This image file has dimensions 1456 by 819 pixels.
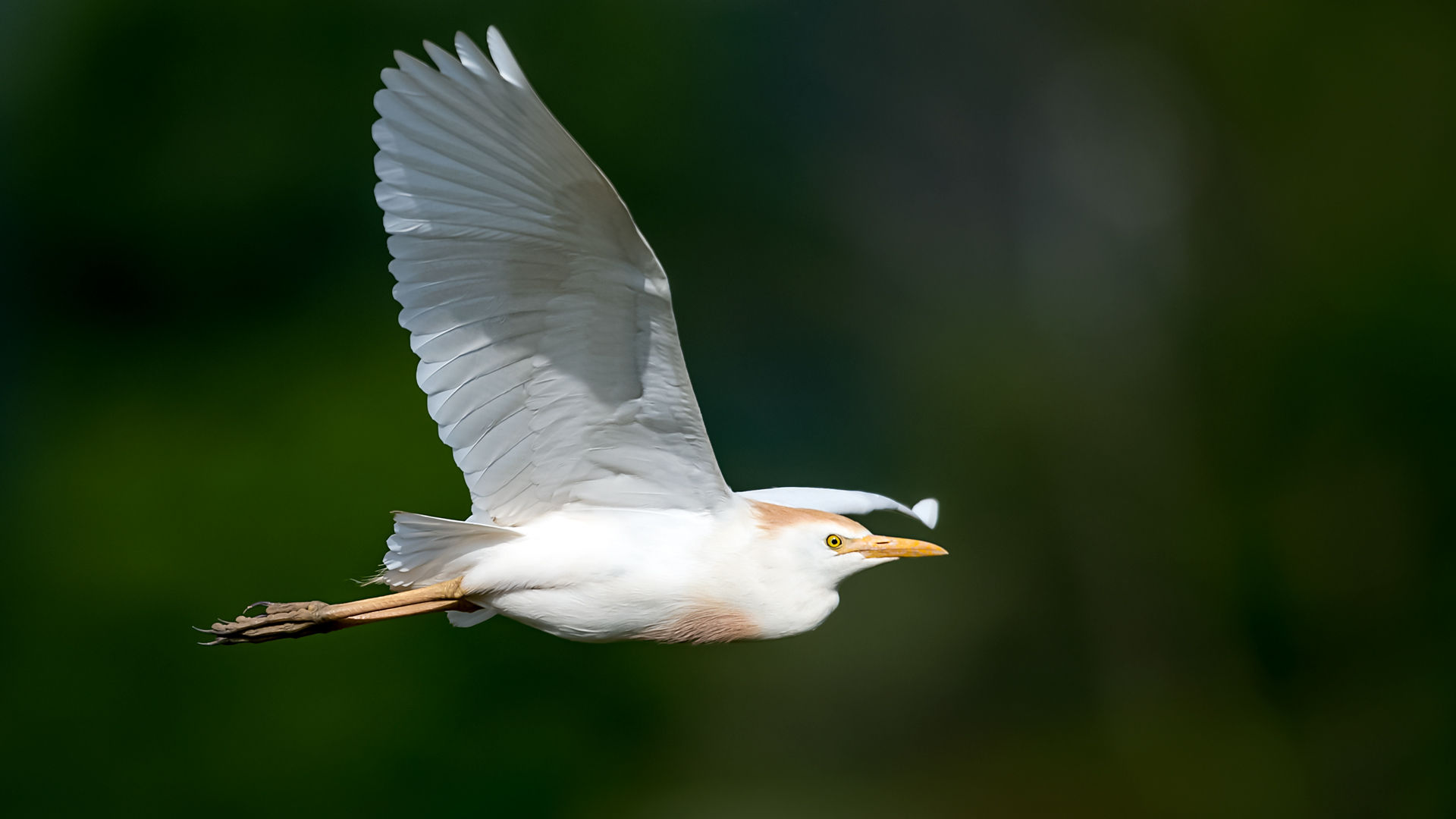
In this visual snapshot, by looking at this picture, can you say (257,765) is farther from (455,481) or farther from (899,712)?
(899,712)

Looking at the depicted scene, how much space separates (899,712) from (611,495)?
19.6 ft

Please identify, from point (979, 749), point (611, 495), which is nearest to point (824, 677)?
point (979, 749)

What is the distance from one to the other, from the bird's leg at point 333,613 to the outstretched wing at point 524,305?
166mm

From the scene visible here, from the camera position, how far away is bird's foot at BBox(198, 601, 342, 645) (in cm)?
228

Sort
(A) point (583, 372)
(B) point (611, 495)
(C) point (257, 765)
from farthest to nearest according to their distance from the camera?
(C) point (257, 765)
(B) point (611, 495)
(A) point (583, 372)

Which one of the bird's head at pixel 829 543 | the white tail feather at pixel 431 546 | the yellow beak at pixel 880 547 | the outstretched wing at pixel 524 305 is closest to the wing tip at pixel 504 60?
the outstretched wing at pixel 524 305

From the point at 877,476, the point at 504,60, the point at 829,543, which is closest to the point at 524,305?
the point at 504,60

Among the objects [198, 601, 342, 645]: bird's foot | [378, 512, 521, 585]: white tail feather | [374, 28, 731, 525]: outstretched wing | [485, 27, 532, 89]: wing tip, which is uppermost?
[485, 27, 532, 89]: wing tip

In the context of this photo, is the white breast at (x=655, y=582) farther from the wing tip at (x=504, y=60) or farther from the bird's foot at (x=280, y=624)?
the wing tip at (x=504, y=60)

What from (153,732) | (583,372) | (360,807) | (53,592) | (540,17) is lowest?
(360,807)

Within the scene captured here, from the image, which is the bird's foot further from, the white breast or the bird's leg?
the white breast

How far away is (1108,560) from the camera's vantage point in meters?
8.35

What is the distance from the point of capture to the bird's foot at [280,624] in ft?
7.48

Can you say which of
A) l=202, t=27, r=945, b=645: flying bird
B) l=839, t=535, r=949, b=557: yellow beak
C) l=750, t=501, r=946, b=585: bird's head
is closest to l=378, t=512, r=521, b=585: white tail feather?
l=202, t=27, r=945, b=645: flying bird
